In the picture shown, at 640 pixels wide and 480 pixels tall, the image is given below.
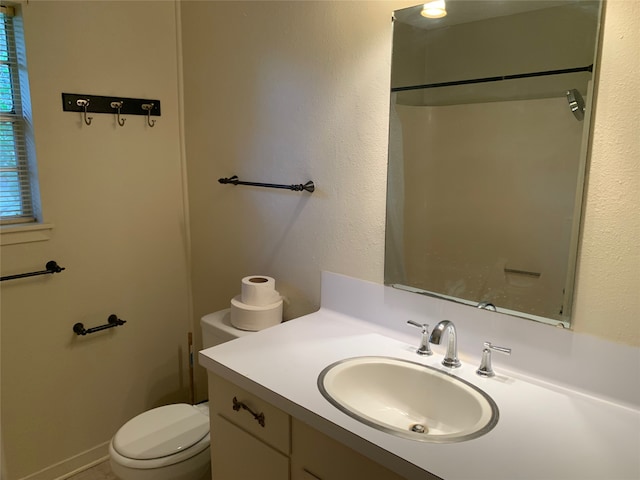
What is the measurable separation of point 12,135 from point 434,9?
64.4 inches

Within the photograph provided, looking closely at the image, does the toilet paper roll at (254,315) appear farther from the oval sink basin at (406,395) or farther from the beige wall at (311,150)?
the oval sink basin at (406,395)

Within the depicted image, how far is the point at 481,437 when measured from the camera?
1094 mm

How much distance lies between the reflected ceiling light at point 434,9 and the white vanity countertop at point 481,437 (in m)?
0.94

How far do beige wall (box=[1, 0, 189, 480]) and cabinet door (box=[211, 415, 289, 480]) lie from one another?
0.97m

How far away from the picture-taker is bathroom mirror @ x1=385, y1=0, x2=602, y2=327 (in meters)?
→ 1.24

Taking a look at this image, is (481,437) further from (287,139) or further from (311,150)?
(287,139)

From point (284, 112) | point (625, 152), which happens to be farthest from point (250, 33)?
point (625, 152)

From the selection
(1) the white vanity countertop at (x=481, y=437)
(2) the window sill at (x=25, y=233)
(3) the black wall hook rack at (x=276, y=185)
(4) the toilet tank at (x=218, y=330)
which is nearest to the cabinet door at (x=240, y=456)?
(1) the white vanity countertop at (x=481, y=437)

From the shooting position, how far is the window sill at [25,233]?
1.87 meters

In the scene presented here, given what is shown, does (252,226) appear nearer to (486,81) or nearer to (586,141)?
(486,81)

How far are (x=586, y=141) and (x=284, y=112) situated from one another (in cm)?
109

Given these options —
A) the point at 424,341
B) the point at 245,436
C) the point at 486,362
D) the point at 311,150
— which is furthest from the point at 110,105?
the point at 486,362

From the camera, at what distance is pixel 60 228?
2025 millimetres

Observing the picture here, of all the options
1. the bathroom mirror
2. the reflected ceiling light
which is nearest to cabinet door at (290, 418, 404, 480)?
the bathroom mirror
